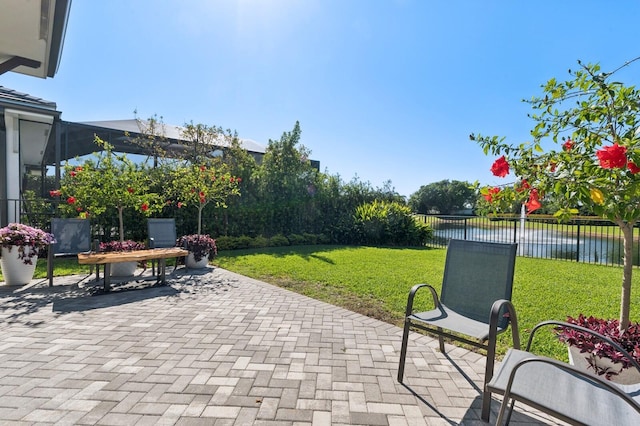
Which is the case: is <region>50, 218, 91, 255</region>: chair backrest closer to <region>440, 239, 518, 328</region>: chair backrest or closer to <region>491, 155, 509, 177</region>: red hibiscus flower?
<region>440, 239, 518, 328</region>: chair backrest

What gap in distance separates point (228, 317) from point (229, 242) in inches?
245

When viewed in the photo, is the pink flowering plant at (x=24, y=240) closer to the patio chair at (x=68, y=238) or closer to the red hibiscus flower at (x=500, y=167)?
the patio chair at (x=68, y=238)

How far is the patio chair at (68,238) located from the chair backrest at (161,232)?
1024 millimetres

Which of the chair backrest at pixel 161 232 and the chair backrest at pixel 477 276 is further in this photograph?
the chair backrest at pixel 161 232

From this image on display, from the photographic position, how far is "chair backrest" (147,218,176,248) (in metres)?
6.27

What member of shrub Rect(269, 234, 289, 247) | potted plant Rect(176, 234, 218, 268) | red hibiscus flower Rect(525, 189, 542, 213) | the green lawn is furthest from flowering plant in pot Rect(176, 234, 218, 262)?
red hibiscus flower Rect(525, 189, 542, 213)

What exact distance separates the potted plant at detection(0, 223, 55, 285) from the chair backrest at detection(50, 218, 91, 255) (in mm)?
158

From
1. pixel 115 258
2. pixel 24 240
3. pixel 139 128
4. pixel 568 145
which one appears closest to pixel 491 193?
pixel 568 145

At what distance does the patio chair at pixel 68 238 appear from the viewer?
5079 mm

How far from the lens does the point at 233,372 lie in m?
2.50

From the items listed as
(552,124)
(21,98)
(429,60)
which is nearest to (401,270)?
(552,124)

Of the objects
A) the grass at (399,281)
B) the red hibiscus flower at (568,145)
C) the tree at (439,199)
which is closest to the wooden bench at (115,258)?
the grass at (399,281)

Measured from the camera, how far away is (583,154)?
2.08 metres

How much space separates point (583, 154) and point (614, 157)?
46 centimetres
